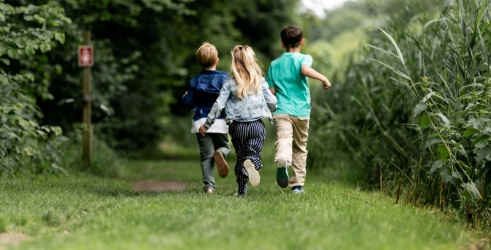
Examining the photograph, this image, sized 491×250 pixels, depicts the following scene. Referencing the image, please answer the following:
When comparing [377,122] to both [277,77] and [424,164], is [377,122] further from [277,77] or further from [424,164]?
[277,77]

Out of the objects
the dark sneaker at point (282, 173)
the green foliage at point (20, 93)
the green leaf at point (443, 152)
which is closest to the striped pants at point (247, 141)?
the dark sneaker at point (282, 173)

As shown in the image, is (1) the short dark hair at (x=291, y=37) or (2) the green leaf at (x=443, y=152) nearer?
(2) the green leaf at (x=443, y=152)

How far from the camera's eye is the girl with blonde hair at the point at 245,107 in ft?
26.2

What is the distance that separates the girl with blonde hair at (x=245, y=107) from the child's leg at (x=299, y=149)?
478 mm

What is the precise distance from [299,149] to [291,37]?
1.25 meters

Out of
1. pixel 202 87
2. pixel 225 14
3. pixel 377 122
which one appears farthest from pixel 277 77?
pixel 225 14

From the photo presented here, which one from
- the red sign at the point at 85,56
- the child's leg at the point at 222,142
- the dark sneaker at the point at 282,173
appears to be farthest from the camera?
the red sign at the point at 85,56

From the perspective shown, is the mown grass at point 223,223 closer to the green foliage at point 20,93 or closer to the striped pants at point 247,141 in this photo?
the striped pants at point 247,141

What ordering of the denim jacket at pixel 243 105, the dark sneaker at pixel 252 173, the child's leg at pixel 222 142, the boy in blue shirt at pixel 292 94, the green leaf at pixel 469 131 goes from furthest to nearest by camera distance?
the child's leg at pixel 222 142 → the boy in blue shirt at pixel 292 94 → the denim jacket at pixel 243 105 → the dark sneaker at pixel 252 173 → the green leaf at pixel 469 131

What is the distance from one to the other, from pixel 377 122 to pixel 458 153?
8.38 feet

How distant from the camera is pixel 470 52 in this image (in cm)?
749

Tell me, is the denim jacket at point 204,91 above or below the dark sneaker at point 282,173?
above

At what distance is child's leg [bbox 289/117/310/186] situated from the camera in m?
8.47

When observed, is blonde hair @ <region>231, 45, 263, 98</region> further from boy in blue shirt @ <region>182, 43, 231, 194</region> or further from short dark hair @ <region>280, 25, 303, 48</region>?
boy in blue shirt @ <region>182, 43, 231, 194</region>
